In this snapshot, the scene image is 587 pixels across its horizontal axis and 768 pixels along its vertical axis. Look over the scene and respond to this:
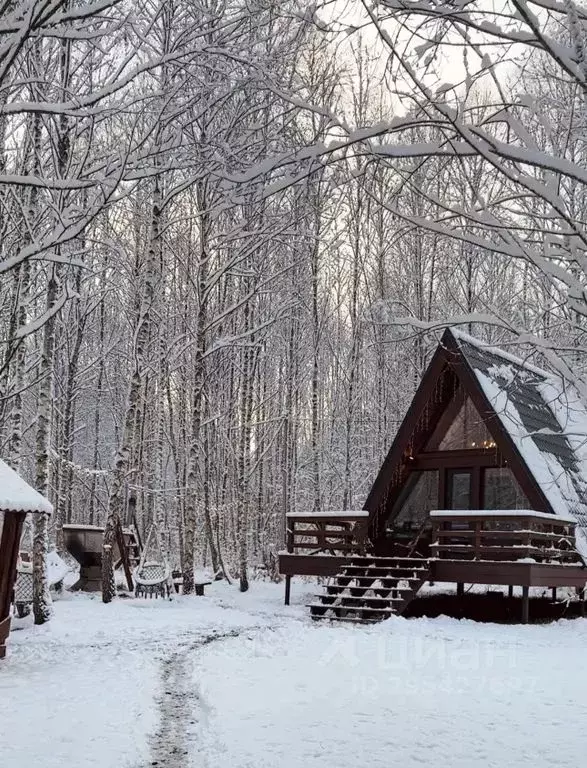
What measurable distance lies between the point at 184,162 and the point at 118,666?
19.3 feet

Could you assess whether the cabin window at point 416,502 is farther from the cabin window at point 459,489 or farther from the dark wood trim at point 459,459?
the cabin window at point 459,489

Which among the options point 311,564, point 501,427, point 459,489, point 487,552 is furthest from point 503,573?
point 311,564

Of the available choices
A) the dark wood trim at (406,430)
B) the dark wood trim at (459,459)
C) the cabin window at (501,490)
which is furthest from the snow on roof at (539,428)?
the dark wood trim at (459,459)

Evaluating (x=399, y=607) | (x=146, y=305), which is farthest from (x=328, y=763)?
(x=146, y=305)

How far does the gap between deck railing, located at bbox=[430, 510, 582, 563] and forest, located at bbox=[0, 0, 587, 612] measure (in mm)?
3211

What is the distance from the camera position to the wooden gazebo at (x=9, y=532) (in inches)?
383

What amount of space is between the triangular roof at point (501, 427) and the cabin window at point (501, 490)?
0.84 metres

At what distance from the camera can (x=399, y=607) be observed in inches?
550

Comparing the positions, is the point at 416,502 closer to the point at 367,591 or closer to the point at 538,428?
the point at 367,591

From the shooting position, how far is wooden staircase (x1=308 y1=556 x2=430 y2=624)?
14.0 metres

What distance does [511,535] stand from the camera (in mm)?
13703

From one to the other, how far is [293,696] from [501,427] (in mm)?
8843

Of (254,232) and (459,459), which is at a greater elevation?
(254,232)

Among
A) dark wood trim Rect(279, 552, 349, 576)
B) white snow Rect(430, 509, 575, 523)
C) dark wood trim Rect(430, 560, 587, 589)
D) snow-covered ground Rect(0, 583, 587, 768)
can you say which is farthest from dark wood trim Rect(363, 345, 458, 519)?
snow-covered ground Rect(0, 583, 587, 768)
